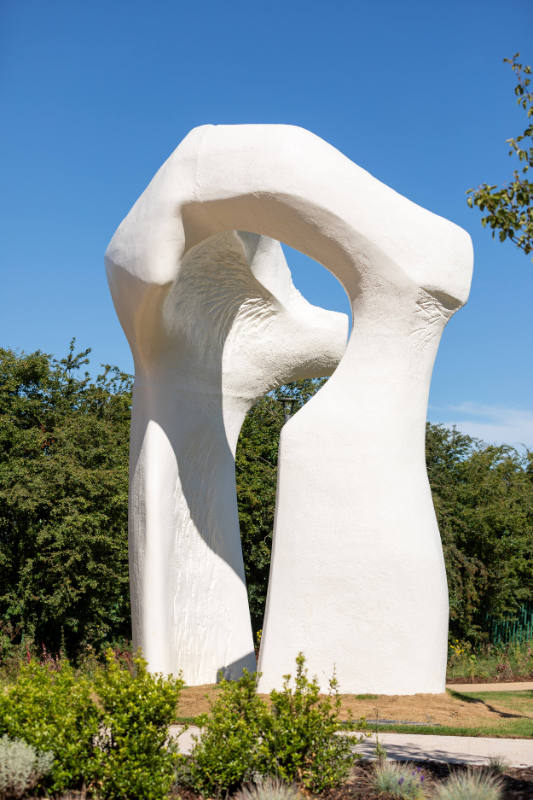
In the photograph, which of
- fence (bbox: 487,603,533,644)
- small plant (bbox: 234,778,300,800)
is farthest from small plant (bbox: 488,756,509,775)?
fence (bbox: 487,603,533,644)

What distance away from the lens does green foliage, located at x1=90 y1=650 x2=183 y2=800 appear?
3672 mm

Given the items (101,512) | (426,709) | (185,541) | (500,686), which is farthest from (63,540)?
(426,709)

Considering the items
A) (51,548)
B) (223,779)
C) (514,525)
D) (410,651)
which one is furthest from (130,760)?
(514,525)

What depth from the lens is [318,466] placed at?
23.0 ft

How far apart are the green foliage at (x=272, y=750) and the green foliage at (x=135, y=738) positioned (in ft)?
0.59

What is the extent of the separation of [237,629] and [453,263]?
5041mm

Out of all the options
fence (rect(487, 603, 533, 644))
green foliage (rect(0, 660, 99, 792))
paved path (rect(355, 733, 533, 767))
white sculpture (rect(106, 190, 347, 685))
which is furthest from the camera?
fence (rect(487, 603, 533, 644))

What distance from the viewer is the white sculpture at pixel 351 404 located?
6.74 meters

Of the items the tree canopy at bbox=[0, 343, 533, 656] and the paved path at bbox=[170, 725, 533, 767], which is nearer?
the paved path at bbox=[170, 725, 533, 767]

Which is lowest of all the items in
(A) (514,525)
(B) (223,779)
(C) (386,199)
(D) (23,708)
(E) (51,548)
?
(B) (223,779)

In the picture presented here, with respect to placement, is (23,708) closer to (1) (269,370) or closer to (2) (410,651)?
(2) (410,651)

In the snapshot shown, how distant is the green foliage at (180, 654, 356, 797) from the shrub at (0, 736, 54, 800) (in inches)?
27.8

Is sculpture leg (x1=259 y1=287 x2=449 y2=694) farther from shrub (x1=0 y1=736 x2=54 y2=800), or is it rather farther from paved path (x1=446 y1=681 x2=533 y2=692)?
paved path (x1=446 y1=681 x2=533 y2=692)

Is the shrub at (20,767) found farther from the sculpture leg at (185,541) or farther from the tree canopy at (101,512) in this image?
the tree canopy at (101,512)
